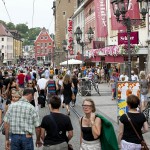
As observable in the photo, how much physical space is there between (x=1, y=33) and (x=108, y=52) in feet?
369

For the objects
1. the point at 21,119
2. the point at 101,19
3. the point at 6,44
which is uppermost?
the point at 6,44

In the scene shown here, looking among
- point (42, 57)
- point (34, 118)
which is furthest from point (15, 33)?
point (34, 118)

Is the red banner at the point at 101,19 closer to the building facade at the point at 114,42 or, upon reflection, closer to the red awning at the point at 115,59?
the building facade at the point at 114,42

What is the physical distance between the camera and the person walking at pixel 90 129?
242 inches

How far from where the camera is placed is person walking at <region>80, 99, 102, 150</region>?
20.1ft

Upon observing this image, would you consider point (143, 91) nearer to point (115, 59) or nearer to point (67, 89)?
point (67, 89)

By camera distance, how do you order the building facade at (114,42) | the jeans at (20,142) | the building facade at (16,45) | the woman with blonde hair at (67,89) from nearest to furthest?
the jeans at (20,142) → the woman with blonde hair at (67,89) → the building facade at (114,42) → the building facade at (16,45)

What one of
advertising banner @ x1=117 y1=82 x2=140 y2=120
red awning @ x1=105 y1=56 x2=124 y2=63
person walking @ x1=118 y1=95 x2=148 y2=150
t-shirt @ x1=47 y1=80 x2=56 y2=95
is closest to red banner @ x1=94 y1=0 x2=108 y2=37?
red awning @ x1=105 y1=56 x2=124 y2=63

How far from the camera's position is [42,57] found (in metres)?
164

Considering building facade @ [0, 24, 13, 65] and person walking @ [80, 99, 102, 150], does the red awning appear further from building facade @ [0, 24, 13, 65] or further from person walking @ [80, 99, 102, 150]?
building facade @ [0, 24, 13, 65]

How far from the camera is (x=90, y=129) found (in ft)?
20.2

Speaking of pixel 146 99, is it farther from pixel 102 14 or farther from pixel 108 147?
pixel 102 14

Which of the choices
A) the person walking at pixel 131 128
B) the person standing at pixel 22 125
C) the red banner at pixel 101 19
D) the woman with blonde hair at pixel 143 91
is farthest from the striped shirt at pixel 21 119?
the red banner at pixel 101 19

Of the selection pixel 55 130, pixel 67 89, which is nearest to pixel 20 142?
pixel 55 130
